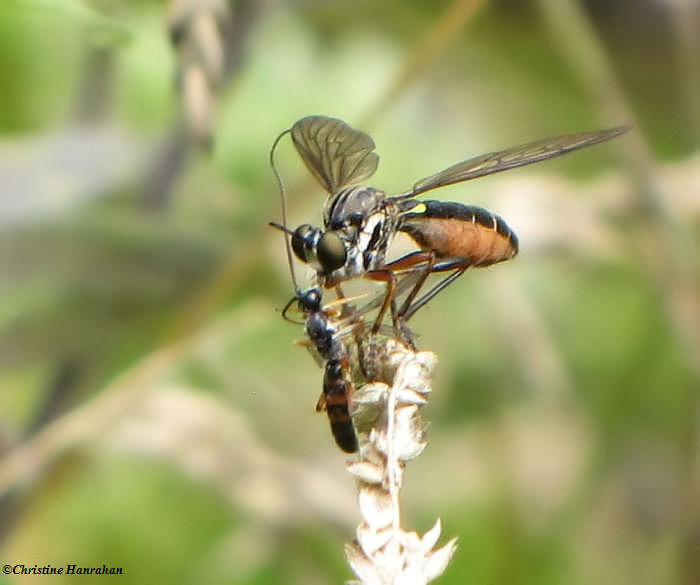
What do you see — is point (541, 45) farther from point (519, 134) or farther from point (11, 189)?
point (11, 189)

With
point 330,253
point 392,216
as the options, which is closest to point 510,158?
point 392,216

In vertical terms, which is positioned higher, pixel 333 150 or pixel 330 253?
pixel 333 150

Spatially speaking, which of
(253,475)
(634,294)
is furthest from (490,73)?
(253,475)

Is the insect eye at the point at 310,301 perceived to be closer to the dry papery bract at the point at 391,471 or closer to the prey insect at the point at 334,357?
the prey insect at the point at 334,357

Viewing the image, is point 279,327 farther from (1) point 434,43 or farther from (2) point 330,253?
(2) point 330,253

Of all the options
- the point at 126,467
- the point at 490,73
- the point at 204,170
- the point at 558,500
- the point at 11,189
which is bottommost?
the point at 558,500

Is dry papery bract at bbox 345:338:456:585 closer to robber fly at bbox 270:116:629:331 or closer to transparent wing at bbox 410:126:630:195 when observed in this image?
robber fly at bbox 270:116:629:331
